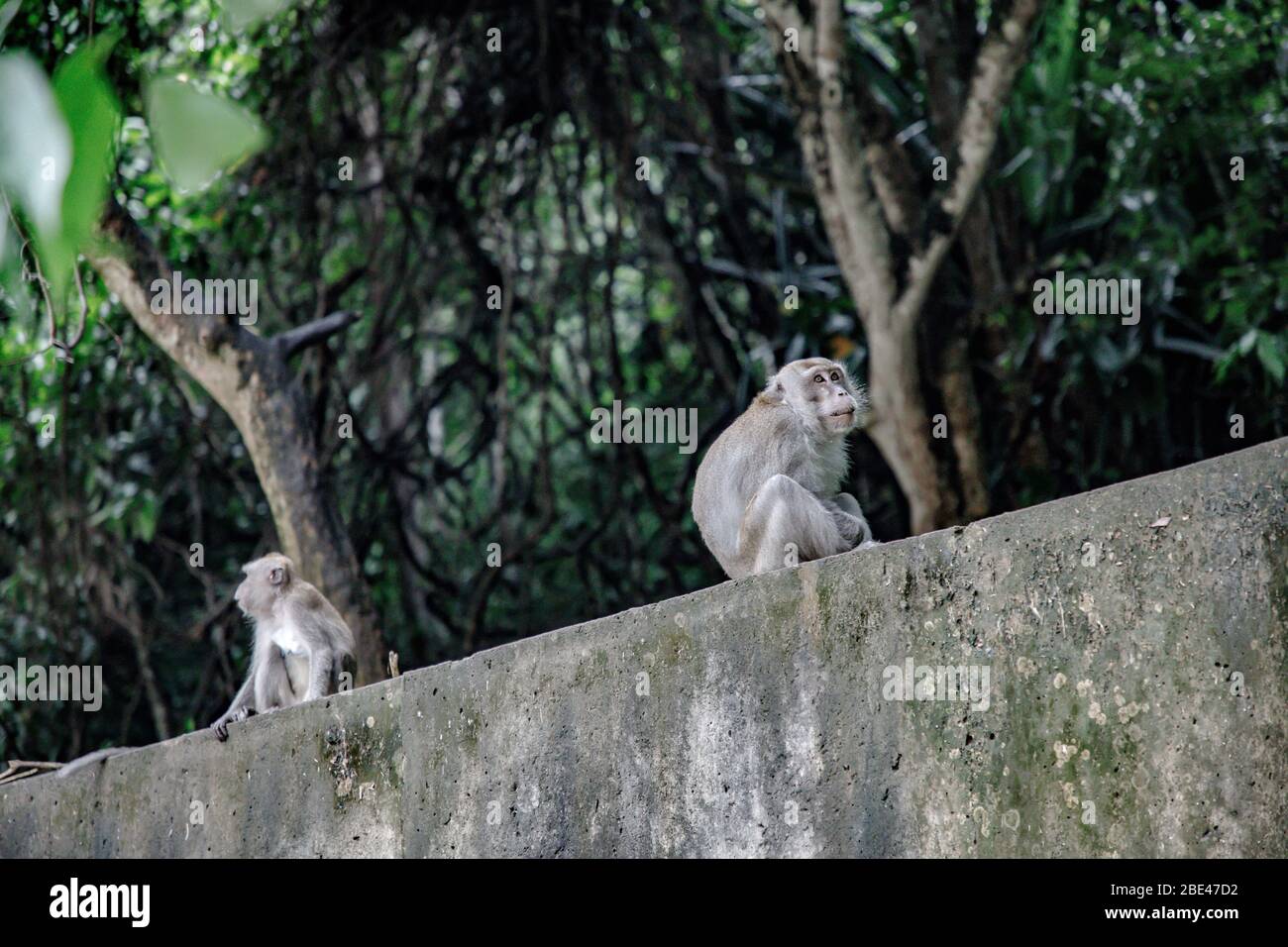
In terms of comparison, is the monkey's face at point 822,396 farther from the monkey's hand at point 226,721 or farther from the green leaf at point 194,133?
the green leaf at point 194,133

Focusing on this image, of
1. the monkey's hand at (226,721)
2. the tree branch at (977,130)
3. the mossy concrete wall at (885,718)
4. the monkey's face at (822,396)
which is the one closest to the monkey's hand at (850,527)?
the monkey's face at (822,396)

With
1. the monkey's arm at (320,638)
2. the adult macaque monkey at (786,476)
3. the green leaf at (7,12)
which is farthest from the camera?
the monkey's arm at (320,638)

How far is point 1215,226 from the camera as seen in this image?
27.7 ft

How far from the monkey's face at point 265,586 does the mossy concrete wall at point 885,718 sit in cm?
141

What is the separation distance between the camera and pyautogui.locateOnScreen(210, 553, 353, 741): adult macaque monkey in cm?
577

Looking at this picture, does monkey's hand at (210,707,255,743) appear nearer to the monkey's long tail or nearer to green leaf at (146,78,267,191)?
the monkey's long tail

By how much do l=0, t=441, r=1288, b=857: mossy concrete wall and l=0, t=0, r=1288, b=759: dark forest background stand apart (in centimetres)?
236

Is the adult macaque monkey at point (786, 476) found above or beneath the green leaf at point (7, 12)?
above

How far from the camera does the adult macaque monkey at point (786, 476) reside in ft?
14.1

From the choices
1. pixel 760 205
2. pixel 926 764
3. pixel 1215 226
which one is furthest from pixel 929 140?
pixel 926 764

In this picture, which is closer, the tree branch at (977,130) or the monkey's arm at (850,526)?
the monkey's arm at (850,526)

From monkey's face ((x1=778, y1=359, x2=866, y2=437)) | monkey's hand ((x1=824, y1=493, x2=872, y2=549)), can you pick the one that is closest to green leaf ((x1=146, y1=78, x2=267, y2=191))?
monkey's hand ((x1=824, y1=493, x2=872, y2=549))

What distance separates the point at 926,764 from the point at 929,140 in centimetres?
683
